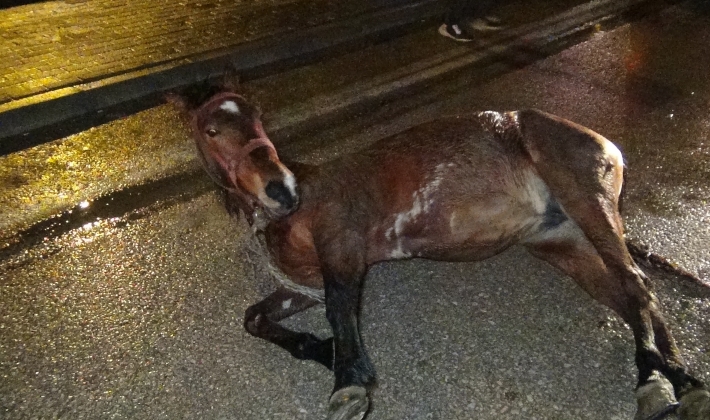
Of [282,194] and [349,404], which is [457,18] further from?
[349,404]

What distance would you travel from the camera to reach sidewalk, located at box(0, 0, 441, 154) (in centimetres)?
612

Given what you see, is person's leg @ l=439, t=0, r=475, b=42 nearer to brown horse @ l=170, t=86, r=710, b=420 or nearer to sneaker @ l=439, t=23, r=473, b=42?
sneaker @ l=439, t=23, r=473, b=42

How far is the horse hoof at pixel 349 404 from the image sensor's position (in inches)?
100

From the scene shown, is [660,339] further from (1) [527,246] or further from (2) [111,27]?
(2) [111,27]

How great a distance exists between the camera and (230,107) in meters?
2.90

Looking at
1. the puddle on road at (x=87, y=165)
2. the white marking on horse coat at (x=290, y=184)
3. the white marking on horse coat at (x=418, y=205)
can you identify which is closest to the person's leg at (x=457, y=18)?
the puddle on road at (x=87, y=165)

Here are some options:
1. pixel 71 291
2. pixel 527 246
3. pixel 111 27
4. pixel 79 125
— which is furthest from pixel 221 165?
pixel 111 27

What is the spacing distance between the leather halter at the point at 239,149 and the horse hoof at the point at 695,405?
2.07 meters

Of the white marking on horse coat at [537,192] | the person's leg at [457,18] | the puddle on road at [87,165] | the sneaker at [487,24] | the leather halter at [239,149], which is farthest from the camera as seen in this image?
the sneaker at [487,24]

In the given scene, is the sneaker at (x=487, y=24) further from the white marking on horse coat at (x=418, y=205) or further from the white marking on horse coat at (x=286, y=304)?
the white marking on horse coat at (x=286, y=304)

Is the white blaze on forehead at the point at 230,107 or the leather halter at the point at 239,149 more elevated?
the white blaze on forehead at the point at 230,107

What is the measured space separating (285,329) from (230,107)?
1.19 meters

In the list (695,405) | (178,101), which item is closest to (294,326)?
(178,101)

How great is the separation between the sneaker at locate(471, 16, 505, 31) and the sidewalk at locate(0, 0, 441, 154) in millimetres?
690
